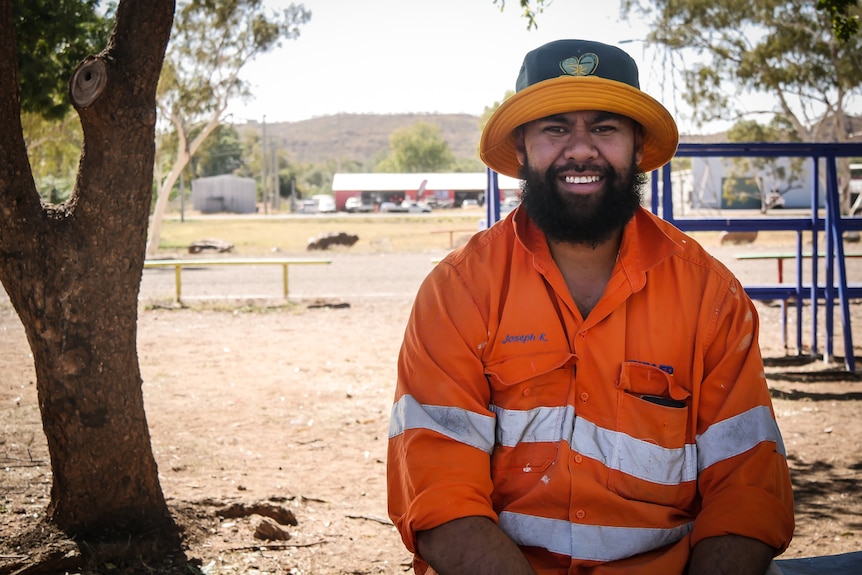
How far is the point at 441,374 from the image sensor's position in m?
2.23

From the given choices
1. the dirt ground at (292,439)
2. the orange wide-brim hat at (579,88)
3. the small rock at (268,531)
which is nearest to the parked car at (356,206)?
the dirt ground at (292,439)

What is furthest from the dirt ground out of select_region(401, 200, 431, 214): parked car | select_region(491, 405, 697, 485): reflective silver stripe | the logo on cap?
select_region(401, 200, 431, 214): parked car

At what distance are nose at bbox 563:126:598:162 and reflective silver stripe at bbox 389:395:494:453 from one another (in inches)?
31.0

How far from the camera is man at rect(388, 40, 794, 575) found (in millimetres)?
2111

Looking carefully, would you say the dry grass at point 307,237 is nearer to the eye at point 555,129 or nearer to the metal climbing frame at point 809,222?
the metal climbing frame at point 809,222

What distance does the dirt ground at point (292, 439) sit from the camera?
12.8 ft

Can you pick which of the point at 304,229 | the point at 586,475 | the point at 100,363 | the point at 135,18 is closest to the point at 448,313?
the point at 586,475

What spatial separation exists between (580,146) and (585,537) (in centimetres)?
107

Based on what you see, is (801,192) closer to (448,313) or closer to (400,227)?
(400,227)

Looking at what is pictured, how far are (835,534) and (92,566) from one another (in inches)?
132

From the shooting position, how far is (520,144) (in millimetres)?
2650

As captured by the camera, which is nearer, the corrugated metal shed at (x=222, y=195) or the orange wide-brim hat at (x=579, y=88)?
the orange wide-brim hat at (x=579, y=88)

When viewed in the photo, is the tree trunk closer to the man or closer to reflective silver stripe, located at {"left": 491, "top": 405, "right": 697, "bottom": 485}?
the man

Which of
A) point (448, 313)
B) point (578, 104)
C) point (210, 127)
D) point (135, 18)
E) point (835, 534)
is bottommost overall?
point (835, 534)
